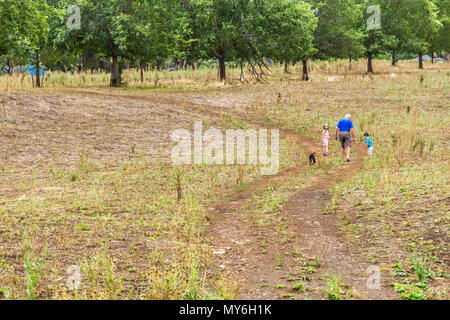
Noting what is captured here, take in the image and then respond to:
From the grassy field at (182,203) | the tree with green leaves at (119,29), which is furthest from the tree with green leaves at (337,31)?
the grassy field at (182,203)

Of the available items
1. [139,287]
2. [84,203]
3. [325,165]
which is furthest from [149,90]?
[139,287]

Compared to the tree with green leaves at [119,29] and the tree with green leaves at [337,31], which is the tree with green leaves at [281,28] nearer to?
the tree with green leaves at [119,29]

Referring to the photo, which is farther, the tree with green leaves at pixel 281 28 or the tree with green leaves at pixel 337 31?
the tree with green leaves at pixel 337 31

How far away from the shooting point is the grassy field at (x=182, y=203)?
7262 millimetres

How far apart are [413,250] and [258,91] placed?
25589 millimetres

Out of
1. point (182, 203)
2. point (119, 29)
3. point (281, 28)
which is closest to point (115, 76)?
point (119, 29)

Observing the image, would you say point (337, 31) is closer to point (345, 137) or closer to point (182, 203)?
point (345, 137)

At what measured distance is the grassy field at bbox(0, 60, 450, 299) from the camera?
286 inches

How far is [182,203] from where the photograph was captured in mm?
11984

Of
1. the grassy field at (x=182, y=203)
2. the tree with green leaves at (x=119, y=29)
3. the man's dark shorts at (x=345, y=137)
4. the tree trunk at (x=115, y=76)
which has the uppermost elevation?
the tree with green leaves at (x=119, y=29)

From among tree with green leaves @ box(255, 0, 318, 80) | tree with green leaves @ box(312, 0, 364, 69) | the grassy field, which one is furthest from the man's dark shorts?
tree with green leaves @ box(312, 0, 364, 69)

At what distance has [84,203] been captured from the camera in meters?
11.8

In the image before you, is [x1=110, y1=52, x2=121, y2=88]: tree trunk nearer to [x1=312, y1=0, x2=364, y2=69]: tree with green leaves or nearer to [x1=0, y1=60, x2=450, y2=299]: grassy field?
[x1=0, y1=60, x2=450, y2=299]: grassy field
